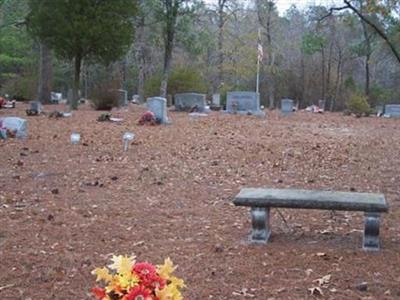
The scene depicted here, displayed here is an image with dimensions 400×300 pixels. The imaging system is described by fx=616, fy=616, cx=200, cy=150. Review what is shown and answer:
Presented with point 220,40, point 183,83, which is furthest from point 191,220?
point 220,40

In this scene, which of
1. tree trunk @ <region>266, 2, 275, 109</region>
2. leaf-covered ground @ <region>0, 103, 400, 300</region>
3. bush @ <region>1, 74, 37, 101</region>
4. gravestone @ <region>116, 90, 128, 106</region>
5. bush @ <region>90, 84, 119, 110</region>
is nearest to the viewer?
leaf-covered ground @ <region>0, 103, 400, 300</region>

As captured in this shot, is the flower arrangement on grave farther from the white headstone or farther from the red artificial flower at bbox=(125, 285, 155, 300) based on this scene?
the white headstone

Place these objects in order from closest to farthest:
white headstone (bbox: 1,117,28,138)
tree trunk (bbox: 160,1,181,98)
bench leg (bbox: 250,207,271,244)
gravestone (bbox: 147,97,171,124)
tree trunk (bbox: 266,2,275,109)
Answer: bench leg (bbox: 250,207,271,244) → white headstone (bbox: 1,117,28,138) → gravestone (bbox: 147,97,171,124) → tree trunk (bbox: 160,1,181,98) → tree trunk (bbox: 266,2,275,109)

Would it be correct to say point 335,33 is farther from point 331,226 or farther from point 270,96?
point 331,226

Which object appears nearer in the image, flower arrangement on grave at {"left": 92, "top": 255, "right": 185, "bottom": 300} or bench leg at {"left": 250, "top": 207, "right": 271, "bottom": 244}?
flower arrangement on grave at {"left": 92, "top": 255, "right": 185, "bottom": 300}

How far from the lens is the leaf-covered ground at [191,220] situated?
4754 millimetres

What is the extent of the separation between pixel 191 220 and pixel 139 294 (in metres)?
4.10

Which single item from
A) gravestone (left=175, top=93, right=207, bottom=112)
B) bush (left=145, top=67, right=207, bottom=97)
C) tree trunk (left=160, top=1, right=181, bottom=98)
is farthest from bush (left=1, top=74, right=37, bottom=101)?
gravestone (left=175, top=93, right=207, bottom=112)

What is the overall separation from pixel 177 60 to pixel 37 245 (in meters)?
50.9

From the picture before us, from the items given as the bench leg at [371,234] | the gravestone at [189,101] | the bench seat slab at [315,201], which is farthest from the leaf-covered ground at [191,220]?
the gravestone at [189,101]

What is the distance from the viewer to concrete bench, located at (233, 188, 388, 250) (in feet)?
17.9

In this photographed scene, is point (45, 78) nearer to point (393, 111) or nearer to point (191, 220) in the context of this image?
point (393, 111)

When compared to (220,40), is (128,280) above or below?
below

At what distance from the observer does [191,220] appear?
261 inches
